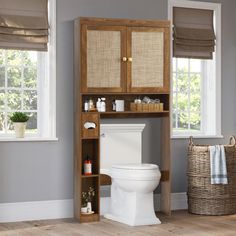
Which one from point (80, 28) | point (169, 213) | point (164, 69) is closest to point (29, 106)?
point (80, 28)

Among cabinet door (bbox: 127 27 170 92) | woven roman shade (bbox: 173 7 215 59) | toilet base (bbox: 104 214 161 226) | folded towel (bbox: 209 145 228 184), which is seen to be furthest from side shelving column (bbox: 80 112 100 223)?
woven roman shade (bbox: 173 7 215 59)

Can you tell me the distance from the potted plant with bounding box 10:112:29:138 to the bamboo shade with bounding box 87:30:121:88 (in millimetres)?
737

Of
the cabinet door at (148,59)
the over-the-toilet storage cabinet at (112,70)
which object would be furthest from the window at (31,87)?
the cabinet door at (148,59)

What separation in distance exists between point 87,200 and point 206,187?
1292 mm

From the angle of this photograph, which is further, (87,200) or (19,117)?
(87,200)

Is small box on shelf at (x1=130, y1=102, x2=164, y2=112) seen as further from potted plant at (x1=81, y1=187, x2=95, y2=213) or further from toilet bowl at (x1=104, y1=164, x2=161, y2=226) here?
potted plant at (x1=81, y1=187, x2=95, y2=213)

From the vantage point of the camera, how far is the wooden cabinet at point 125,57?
6.00m

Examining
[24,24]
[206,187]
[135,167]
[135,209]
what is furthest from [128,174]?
[24,24]

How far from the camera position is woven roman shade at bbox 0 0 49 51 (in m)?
5.93

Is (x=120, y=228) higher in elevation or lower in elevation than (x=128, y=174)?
lower

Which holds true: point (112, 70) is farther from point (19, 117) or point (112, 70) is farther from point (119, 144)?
point (19, 117)

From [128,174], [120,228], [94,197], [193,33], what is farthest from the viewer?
[193,33]

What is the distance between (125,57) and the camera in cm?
611

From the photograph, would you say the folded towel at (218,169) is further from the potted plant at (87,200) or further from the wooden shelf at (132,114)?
the potted plant at (87,200)
